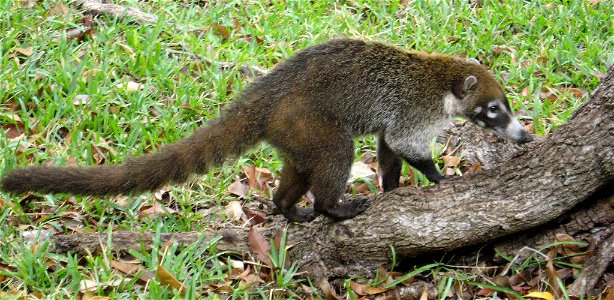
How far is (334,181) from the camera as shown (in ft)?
16.6

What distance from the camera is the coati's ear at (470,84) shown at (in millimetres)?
5370

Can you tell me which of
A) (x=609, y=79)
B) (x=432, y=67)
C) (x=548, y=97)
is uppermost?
(x=609, y=79)

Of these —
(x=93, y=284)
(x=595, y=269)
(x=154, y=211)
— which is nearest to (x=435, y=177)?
(x=595, y=269)

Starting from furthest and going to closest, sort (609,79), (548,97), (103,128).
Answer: (548,97), (103,128), (609,79)

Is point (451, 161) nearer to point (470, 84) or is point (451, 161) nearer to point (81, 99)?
point (470, 84)

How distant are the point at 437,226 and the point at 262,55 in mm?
2974

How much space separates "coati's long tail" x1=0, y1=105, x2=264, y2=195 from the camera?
15.4 feet

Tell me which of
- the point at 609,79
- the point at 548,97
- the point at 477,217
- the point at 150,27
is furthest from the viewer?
the point at 150,27

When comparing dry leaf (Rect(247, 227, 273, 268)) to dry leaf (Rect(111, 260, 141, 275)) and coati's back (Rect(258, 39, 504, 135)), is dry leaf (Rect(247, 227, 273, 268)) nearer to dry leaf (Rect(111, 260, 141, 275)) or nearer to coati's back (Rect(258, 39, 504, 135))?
dry leaf (Rect(111, 260, 141, 275))

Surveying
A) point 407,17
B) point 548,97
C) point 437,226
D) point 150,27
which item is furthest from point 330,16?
point 437,226

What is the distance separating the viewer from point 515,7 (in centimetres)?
782

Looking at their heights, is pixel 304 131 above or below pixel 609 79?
below

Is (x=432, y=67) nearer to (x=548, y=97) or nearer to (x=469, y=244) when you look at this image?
(x=469, y=244)

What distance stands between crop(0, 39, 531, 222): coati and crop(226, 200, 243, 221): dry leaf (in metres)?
0.42
